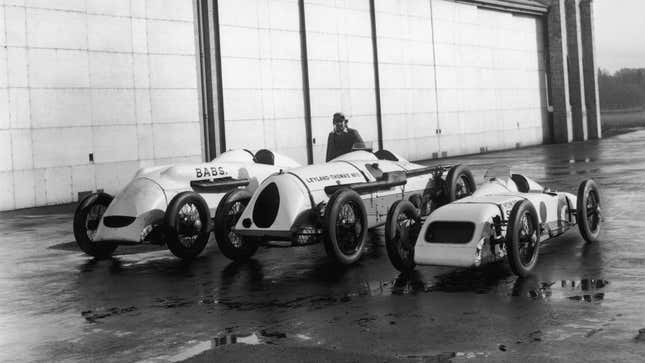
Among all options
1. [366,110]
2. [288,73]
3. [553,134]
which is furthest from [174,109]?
[553,134]

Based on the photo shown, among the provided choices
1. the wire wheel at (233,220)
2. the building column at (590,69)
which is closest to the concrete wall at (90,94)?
the wire wheel at (233,220)

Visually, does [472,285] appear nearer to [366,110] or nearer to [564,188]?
[564,188]

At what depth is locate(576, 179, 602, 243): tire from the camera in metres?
10.4

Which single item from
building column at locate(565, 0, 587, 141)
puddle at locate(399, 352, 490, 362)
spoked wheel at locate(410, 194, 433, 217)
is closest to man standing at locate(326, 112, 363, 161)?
spoked wheel at locate(410, 194, 433, 217)

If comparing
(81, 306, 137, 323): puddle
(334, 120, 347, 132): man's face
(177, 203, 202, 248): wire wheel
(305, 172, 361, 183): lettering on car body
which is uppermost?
(334, 120, 347, 132): man's face

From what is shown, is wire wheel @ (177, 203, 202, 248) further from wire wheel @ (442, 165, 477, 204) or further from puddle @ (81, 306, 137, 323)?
wire wheel @ (442, 165, 477, 204)

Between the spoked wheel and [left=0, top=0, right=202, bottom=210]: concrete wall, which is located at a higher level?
[left=0, top=0, right=202, bottom=210]: concrete wall

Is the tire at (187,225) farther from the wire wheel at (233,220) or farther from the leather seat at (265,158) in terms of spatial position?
the leather seat at (265,158)

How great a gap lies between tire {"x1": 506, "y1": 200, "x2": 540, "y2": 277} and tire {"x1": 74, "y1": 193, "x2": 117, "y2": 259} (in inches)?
218

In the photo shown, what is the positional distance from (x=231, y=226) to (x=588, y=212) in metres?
4.51

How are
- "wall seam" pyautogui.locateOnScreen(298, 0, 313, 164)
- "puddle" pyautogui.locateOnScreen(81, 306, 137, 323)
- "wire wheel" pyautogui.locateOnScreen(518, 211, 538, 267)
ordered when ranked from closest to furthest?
"puddle" pyautogui.locateOnScreen(81, 306, 137, 323), "wire wheel" pyautogui.locateOnScreen(518, 211, 538, 267), "wall seam" pyautogui.locateOnScreen(298, 0, 313, 164)

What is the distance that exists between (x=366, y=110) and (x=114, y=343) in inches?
1001

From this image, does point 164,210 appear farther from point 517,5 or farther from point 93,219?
point 517,5

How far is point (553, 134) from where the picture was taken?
45.0 m
